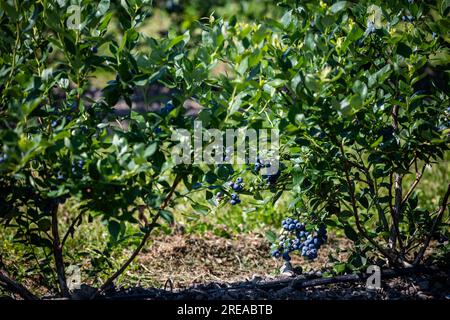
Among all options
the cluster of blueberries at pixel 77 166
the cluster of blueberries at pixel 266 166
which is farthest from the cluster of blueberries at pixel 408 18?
the cluster of blueberries at pixel 77 166

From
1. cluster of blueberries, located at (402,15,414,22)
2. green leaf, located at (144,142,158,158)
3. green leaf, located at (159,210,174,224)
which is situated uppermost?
cluster of blueberries, located at (402,15,414,22)

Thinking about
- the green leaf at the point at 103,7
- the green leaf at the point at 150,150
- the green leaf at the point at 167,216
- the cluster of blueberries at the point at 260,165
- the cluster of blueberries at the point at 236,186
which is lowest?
the green leaf at the point at 167,216

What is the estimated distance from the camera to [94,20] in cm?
210

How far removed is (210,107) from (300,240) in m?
0.68

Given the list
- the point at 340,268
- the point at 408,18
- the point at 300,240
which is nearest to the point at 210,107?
the point at 300,240

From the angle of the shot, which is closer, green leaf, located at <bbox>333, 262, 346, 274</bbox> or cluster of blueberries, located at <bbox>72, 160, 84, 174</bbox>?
cluster of blueberries, located at <bbox>72, 160, 84, 174</bbox>

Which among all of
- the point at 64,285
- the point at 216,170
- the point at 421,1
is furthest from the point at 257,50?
the point at 64,285

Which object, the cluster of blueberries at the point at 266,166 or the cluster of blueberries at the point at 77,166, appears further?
the cluster of blueberries at the point at 266,166

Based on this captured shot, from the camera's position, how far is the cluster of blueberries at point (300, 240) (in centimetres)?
236

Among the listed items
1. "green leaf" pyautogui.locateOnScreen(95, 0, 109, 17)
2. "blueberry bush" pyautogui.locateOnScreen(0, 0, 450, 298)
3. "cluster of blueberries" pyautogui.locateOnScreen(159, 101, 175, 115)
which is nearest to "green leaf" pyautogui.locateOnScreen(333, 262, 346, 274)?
"blueberry bush" pyautogui.locateOnScreen(0, 0, 450, 298)

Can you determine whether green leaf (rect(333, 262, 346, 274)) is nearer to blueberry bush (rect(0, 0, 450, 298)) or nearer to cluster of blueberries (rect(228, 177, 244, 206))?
blueberry bush (rect(0, 0, 450, 298))

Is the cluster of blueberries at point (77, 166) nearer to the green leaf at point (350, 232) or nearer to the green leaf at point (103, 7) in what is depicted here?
the green leaf at point (103, 7)

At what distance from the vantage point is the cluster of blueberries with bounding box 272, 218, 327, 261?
7.73 feet

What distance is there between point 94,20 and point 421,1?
4.16 ft
